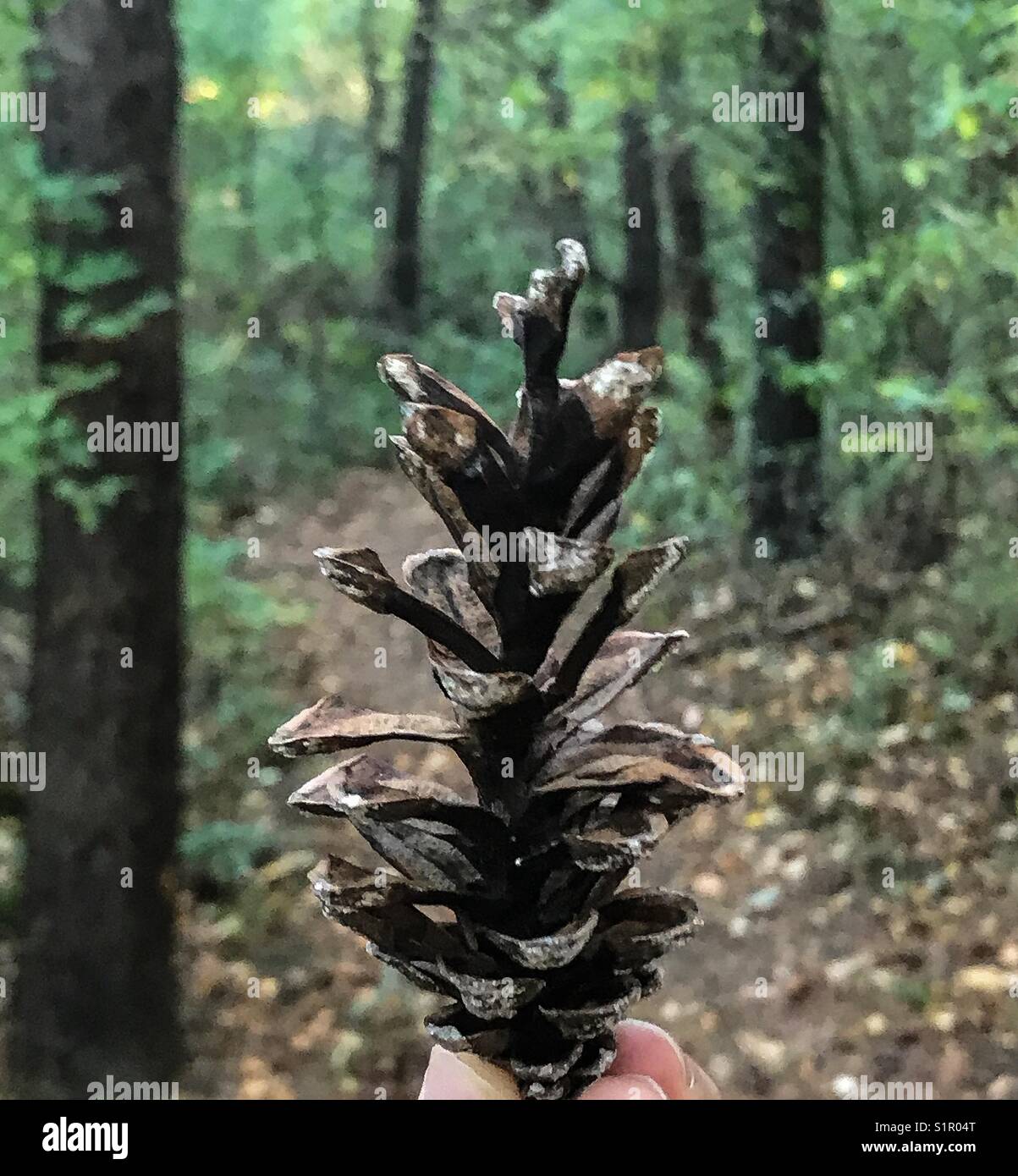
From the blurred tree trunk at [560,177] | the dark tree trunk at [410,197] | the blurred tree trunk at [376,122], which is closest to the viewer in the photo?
the blurred tree trunk at [560,177]

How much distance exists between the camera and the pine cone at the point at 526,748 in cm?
39

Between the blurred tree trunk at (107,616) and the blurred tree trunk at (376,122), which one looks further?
the blurred tree trunk at (376,122)

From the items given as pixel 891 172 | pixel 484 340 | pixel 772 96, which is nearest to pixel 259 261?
pixel 484 340

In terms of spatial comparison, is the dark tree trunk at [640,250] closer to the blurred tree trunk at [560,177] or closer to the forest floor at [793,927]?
the blurred tree trunk at [560,177]

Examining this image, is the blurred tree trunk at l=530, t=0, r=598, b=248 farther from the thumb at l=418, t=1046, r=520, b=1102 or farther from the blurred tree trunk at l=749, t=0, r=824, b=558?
the thumb at l=418, t=1046, r=520, b=1102

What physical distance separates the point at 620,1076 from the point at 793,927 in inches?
52.1

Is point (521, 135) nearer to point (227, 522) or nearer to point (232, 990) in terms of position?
point (227, 522)

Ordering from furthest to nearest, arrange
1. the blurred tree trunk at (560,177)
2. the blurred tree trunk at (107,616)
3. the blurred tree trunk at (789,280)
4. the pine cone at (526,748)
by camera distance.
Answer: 1. the blurred tree trunk at (560,177)
2. the blurred tree trunk at (789,280)
3. the blurred tree trunk at (107,616)
4. the pine cone at (526,748)

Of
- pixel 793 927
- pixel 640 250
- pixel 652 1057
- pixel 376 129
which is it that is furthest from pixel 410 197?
pixel 652 1057

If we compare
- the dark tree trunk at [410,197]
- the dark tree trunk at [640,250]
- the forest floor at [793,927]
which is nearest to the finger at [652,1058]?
the forest floor at [793,927]

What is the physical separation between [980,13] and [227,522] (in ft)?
6.97

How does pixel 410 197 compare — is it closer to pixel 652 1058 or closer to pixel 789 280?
pixel 789 280
